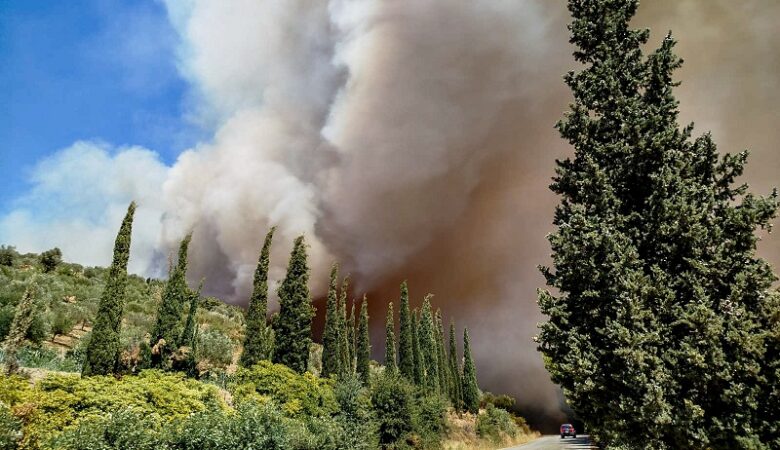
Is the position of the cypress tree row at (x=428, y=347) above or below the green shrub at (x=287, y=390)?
above

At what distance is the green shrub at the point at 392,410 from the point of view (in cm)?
2075

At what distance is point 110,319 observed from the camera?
22000mm

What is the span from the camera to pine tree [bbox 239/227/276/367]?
25906 millimetres

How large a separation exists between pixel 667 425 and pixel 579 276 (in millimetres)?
3393

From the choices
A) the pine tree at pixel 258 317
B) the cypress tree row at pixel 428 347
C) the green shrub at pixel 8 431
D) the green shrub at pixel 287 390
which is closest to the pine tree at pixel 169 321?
the pine tree at pixel 258 317

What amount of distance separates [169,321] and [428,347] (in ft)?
105

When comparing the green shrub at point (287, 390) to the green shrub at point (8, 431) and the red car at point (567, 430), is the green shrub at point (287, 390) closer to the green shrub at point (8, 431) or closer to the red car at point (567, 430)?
the green shrub at point (8, 431)

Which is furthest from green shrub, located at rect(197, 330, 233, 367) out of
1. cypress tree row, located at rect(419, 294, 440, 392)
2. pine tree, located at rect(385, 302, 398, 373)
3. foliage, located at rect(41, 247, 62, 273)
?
foliage, located at rect(41, 247, 62, 273)

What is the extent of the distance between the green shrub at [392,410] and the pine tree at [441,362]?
32.5 metres

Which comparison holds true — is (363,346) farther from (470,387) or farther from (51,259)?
(51,259)

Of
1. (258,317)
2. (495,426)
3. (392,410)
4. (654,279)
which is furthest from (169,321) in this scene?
(495,426)

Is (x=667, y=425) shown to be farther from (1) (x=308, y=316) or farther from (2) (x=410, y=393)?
(1) (x=308, y=316)

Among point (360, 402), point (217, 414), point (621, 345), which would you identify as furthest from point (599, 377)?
point (360, 402)

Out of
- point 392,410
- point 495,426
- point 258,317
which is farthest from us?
point 495,426
